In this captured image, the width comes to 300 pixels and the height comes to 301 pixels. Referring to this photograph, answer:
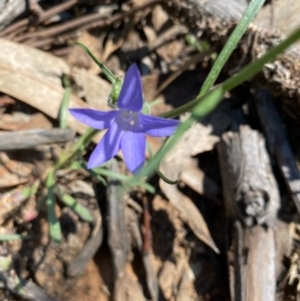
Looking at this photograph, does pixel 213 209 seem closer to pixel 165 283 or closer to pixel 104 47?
pixel 165 283

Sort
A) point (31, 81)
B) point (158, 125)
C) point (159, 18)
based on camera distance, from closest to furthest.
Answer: point (158, 125)
point (31, 81)
point (159, 18)

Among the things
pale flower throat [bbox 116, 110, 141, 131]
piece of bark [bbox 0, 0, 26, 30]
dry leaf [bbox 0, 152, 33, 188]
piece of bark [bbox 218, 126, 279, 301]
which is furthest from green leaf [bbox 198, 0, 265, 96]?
piece of bark [bbox 0, 0, 26, 30]

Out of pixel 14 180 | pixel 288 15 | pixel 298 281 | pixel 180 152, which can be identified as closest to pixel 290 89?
pixel 288 15

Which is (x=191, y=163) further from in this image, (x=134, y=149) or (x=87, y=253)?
(x=134, y=149)

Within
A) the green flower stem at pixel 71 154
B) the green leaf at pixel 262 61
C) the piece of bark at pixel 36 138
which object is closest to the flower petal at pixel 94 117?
the green leaf at pixel 262 61

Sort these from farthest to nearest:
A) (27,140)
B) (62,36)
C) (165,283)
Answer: (62,36) < (165,283) < (27,140)

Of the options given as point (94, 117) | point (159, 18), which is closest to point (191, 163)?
point (159, 18)

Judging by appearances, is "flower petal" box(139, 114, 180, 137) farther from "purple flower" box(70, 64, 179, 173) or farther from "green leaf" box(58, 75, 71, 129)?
"green leaf" box(58, 75, 71, 129)
